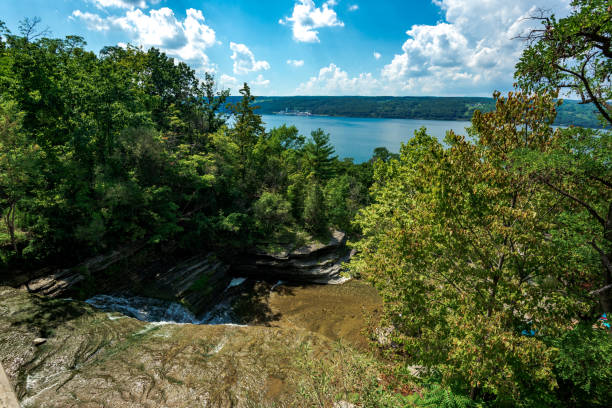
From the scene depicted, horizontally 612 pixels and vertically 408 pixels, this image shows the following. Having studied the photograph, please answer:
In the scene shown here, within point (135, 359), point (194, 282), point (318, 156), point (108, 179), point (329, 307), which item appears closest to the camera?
point (135, 359)

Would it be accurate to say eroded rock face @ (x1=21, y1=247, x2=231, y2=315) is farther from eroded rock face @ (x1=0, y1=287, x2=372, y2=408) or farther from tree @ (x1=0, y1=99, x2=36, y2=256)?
tree @ (x1=0, y1=99, x2=36, y2=256)

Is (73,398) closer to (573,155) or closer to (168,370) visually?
(168,370)

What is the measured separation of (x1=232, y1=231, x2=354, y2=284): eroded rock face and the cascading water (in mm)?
4631

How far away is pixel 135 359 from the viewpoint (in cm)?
966

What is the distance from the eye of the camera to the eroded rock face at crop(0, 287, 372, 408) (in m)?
8.23

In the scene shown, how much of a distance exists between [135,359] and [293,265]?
12.5 meters

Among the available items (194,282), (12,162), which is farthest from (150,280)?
(12,162)

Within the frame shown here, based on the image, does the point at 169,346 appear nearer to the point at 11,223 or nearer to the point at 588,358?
the point at 11,223

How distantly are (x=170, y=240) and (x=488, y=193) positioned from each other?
1871 cm

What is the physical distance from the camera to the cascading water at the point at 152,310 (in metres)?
13.9

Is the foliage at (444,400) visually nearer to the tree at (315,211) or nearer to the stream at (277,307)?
the stream at (277,307)

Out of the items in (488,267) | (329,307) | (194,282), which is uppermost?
(488,267)

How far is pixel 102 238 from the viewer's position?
48.2 ft

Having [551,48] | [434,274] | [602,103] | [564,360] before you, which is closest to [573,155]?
[602,103]
